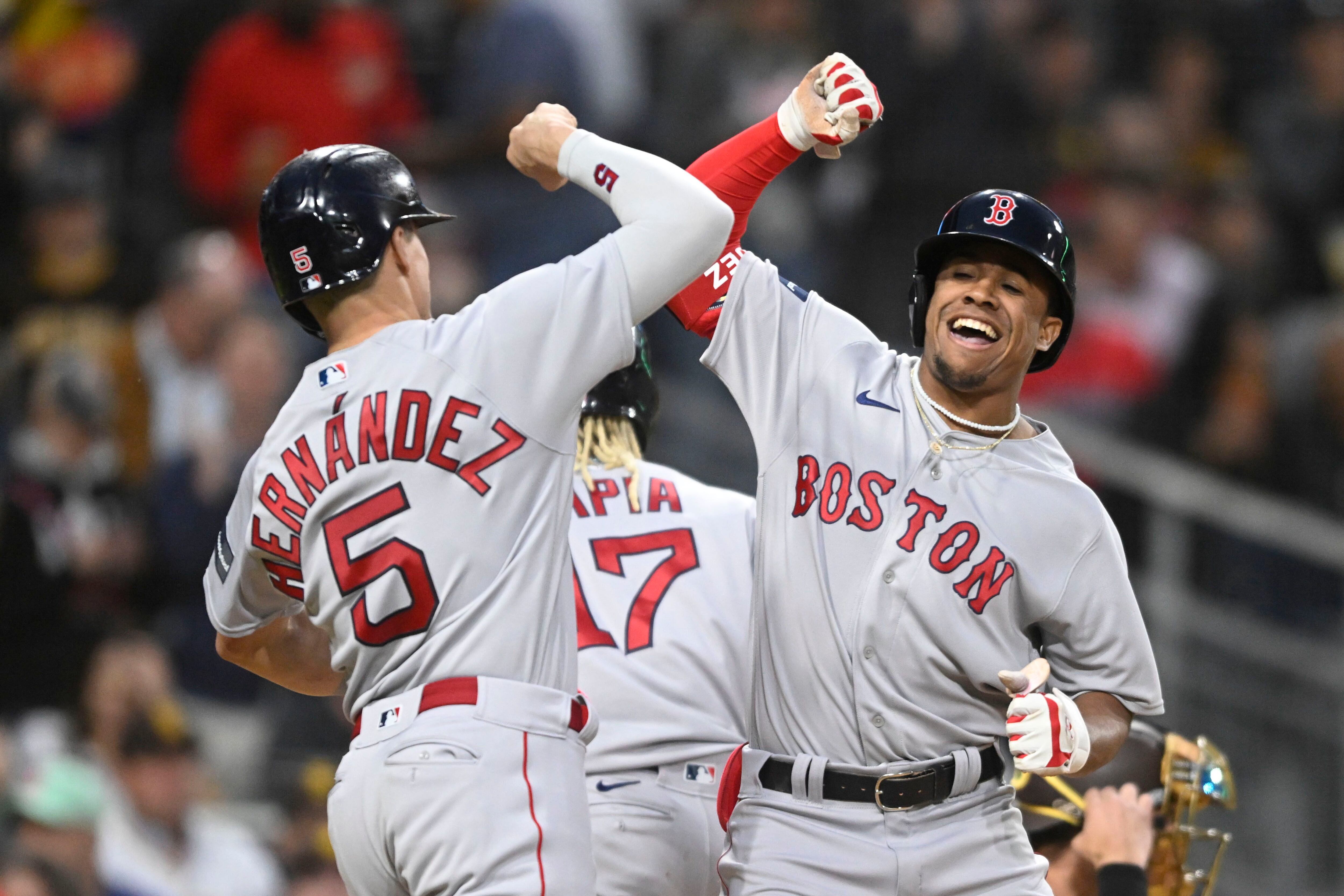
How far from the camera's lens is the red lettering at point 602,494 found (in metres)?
4.03

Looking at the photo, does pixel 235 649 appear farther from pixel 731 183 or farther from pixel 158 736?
pixel 158 736

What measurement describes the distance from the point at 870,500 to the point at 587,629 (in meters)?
0.89

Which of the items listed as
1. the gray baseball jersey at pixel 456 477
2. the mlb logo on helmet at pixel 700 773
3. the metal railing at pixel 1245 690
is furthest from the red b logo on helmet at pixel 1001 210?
the metal railing at pixel 1245 690

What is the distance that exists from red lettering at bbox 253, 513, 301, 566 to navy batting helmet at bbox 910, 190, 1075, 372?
55.2 inches

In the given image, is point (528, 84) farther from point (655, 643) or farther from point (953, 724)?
point (953, 724)

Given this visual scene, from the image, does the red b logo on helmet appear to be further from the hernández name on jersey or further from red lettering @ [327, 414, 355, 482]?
red lettering @ [327, 414, 355, 482]

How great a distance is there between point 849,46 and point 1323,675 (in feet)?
14.4

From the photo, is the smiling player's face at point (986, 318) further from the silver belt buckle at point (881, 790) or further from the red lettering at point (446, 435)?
the red lettering at point (446, 435)

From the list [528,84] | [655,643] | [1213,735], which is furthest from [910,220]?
[655,643]

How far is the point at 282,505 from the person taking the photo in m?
3.13

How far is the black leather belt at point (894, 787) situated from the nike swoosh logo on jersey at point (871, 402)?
751mm

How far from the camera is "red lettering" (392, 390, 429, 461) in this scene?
3012 millimetres

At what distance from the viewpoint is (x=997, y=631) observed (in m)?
3.34

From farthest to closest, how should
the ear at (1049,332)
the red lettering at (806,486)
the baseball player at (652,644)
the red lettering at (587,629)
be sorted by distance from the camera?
the red lettering at (587,629)
the baseball player at (652,644)
the ear at (1049,332)
the red lettering at (806,486)
